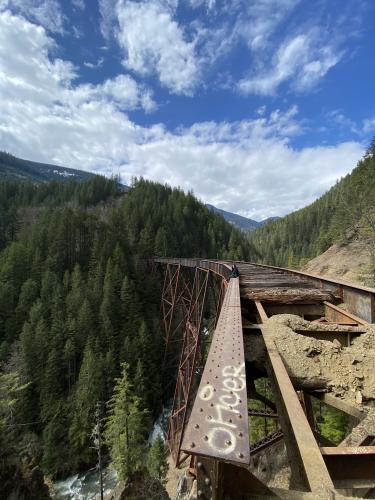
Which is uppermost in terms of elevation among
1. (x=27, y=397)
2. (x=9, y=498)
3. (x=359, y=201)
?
(x=359, y=201)

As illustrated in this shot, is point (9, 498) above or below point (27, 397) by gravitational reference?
above

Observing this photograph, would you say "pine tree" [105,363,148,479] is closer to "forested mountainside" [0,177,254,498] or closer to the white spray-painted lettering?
"forested mountainside" [0,177,254,498]

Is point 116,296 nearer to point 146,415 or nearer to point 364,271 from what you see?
point 146,415

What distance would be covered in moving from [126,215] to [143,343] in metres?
34.5

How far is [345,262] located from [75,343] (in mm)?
30449

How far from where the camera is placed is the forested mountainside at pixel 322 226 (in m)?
26.9

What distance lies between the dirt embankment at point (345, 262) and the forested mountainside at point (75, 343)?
66.9 feet

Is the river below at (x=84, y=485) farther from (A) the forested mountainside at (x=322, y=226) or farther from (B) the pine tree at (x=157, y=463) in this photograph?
(A) the forested mountainside at (x=322, y=226)

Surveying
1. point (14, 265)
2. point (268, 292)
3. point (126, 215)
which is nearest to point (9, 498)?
point (268, 292)

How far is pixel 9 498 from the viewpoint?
8492 millimetres

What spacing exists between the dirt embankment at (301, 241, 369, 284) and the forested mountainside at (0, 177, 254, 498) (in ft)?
66.9

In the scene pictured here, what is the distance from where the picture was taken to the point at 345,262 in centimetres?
3042

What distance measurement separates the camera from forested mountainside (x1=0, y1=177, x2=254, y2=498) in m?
15.8

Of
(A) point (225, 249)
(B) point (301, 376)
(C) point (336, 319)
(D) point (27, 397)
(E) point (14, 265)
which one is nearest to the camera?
(B) point (301, 376)
